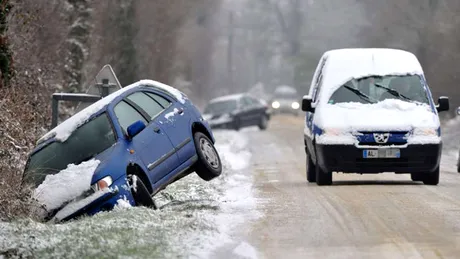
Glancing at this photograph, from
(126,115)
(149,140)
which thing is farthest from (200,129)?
(149,140)

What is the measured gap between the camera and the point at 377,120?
17.0 metres

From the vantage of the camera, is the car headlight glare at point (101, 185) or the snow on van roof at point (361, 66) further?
the snow on van roof at point (361, 66)

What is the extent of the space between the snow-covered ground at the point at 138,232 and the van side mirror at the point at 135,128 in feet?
3.22

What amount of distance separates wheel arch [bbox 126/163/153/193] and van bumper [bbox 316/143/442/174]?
3.62m

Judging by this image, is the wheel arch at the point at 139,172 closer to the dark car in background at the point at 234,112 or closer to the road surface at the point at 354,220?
the road surface at the point at 354,220

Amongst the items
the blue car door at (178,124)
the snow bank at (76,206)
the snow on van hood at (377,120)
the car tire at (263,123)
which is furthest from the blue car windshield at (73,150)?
the car tire at (263,123)

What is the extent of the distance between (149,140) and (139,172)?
589 mm

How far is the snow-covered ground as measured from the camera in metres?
10.1

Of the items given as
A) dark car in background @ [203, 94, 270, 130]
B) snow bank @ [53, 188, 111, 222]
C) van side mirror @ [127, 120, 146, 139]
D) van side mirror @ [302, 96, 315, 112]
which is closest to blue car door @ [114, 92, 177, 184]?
van side mirror @ [127, 120, 146, 139]

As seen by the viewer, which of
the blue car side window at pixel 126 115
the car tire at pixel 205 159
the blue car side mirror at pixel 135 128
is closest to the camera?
the blue car side mirror at pixel 135 128

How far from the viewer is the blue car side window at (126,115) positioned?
14.6 metres

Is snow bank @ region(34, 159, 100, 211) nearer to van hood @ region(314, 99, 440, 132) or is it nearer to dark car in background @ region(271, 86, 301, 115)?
van hood @ region(314, 99, 440, 132)

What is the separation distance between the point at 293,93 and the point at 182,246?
80638 millimetres

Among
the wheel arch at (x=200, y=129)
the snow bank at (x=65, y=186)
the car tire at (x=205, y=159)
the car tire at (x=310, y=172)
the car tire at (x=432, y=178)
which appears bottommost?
the car tire at (x=310, y=172)
